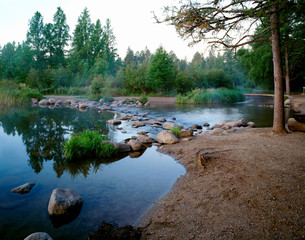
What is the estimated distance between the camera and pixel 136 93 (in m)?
31.8

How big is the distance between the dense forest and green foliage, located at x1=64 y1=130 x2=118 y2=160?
1411 cm

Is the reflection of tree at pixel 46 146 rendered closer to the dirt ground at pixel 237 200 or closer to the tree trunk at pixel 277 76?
the dirt ground at pixel 237 200

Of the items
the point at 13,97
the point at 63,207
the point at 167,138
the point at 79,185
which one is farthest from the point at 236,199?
the point at 13,97

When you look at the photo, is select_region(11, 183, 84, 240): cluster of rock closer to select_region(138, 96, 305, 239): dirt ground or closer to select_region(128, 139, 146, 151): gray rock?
select_region(138, 96, 305, 239): dirt ground

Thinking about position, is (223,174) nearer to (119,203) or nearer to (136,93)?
(119,203)

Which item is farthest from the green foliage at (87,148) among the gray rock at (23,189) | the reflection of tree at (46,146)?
the gray rock at (23,189)

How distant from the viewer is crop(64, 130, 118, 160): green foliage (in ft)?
17.1

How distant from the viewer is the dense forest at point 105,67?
25634mm

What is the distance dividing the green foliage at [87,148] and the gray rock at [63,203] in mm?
2142

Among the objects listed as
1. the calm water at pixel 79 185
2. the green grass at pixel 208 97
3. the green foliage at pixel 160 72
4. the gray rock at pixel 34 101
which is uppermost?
the green foliage at pixel 160 72

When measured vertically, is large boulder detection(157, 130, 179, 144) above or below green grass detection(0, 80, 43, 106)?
below

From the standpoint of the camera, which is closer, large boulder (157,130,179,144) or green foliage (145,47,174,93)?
large boulder (157,130,179,144)

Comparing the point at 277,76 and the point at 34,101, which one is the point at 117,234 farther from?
the point at 34,101

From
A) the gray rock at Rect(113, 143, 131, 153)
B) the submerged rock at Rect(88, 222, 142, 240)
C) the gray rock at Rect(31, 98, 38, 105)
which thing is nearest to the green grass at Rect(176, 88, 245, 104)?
the gray rock at Rect(31, 98, 38, 105)
